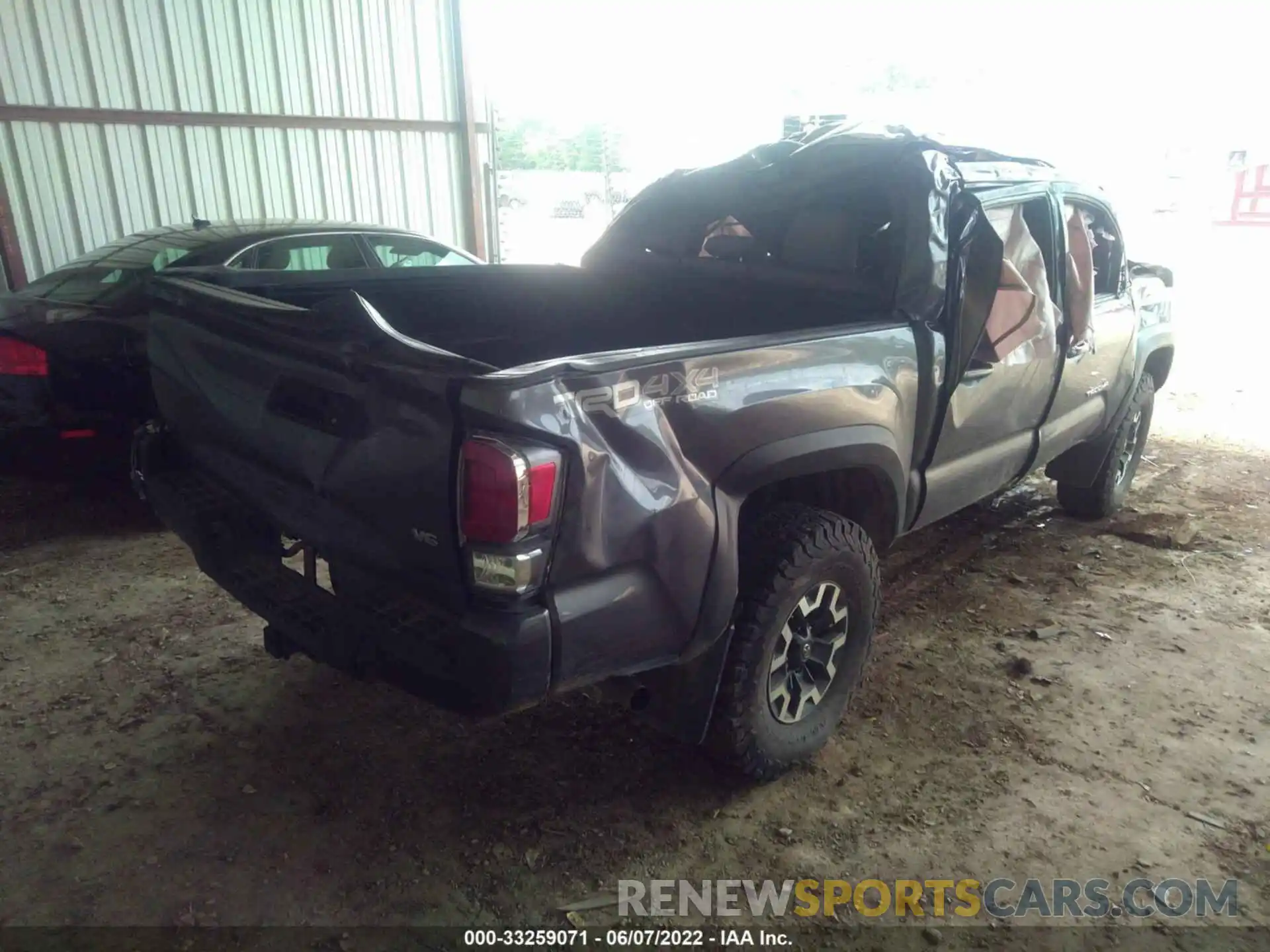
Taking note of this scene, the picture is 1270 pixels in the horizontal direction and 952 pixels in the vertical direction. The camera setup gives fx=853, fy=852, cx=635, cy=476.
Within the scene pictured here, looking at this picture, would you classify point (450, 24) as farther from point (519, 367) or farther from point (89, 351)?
point (519, 367)

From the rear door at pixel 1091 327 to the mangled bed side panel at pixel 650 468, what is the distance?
1.81 metres

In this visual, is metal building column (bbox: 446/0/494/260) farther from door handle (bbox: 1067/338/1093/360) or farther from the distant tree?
door handle (bbox: 1067/338/1093/360)

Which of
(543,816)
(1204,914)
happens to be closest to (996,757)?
(1204,914)

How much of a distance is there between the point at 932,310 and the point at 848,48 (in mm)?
16337

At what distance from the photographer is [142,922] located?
2.12m

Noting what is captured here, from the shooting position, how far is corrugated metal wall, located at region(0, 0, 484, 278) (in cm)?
714

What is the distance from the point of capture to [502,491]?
1741 mm

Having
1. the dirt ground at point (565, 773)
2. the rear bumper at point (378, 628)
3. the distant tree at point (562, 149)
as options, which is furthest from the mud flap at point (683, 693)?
the distant tree at point (562, 149)

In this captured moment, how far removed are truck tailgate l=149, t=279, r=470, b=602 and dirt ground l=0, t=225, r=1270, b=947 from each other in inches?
35.0

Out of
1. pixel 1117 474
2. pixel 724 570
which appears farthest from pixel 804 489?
pixel 1117 474

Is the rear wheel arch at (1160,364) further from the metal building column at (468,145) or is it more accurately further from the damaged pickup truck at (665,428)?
the metal building column at (468,145)

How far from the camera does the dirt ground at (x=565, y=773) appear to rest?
229cm

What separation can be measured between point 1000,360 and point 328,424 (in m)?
2.35

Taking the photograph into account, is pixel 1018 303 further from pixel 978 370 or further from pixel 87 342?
pixel 87 342
